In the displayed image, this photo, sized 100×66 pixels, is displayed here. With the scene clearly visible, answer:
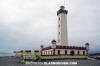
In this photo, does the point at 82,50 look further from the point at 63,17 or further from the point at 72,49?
the point at 63,17

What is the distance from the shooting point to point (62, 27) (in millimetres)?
51312

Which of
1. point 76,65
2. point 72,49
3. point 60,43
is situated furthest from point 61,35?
point 76,65

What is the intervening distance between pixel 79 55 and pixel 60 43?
797 cm

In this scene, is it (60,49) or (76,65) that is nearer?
(76,65)

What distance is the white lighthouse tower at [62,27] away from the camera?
50656 millimetres

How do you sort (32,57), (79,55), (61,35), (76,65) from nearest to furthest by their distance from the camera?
(76,65) → (32,57) → (79,55) → (61,35)

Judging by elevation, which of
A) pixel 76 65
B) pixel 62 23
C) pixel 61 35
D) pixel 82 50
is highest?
pixel 62 23

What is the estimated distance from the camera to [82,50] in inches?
1927

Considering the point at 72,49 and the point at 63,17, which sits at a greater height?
the point at 63,17

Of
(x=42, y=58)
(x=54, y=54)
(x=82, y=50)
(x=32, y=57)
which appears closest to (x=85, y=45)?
(x=82, y=50)

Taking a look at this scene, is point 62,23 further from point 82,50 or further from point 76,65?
point 76,65

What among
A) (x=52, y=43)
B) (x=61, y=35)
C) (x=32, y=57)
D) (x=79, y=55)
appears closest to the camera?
(x=32, y=57)

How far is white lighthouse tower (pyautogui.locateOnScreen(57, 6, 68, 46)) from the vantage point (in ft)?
Result: 166

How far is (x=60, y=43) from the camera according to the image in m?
50.8
